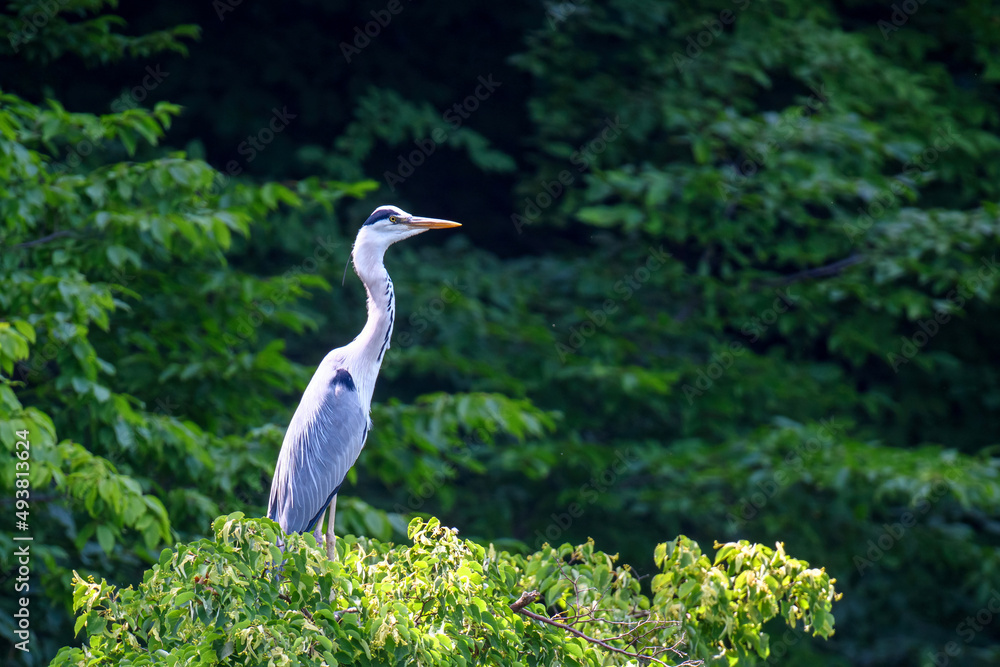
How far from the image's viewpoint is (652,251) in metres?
8.13

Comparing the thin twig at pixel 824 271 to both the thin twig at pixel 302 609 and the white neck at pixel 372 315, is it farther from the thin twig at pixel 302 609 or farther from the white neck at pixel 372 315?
the thin twig at pixel 302 609

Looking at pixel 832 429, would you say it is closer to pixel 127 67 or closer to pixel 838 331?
pixel 838 331

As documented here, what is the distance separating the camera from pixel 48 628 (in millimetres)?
4852

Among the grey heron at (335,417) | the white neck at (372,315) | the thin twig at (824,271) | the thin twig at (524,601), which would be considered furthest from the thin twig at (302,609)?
the thin twig at (824,271)

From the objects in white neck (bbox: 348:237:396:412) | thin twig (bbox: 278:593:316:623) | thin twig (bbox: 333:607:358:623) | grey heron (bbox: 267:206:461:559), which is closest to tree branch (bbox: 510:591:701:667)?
thin twig (bbox: 333:607:358:623)

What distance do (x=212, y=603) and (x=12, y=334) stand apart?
6.00 ft

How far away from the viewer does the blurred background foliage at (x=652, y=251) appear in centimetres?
711

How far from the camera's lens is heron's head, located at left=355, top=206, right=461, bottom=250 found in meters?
→ 3.88

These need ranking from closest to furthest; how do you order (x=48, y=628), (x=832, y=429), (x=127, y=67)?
(x=48, y=628)
(x=832, y=429)
(x=127, y=67)

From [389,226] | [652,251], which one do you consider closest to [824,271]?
[652,251]

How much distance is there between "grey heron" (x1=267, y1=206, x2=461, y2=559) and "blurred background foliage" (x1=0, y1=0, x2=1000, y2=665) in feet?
6.29

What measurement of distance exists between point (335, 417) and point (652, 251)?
478 cm

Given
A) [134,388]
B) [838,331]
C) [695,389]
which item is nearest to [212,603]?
[134,388]

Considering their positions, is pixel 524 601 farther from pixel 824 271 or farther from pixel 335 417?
pixel 824 271
